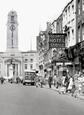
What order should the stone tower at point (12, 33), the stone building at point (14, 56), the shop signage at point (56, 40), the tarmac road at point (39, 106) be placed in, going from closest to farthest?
the tarmac road at point (39, 106) < the shop signage at point (56, 40) < the stone tower at point (12, 33) < the stone building at point (14, 56)

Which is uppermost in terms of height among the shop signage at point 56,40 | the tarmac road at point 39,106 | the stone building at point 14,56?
the stone building at point 14,56

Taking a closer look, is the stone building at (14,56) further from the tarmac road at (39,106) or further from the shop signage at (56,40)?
the tarmac road at (39,106)

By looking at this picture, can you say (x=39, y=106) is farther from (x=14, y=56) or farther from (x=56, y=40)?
(x=14, y=56)

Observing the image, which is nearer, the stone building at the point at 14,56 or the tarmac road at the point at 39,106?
the tarmac road at the point at 39,106

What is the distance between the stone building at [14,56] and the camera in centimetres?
16825

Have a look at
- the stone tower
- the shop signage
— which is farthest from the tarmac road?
the stone tower

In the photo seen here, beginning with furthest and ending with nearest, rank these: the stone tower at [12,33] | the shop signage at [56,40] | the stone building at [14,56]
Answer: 1. the stone building at [14,56]
2. the stone tower at [12,33]
3. the shop signage at [56,40]

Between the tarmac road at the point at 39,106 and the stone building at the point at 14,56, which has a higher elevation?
the stone building at the point at 14,56

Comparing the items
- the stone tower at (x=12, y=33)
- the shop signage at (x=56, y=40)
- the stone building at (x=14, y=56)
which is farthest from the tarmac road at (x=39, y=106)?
the stone building at (x=14, y=56)

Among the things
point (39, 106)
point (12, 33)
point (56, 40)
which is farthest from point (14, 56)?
point (39, 106)

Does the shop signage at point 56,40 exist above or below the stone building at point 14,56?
below

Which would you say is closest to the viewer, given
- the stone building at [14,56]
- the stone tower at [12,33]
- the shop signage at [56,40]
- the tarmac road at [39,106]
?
the tarmac road at [39,106]

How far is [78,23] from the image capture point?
35.1 metres

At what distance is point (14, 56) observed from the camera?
7101 inches
